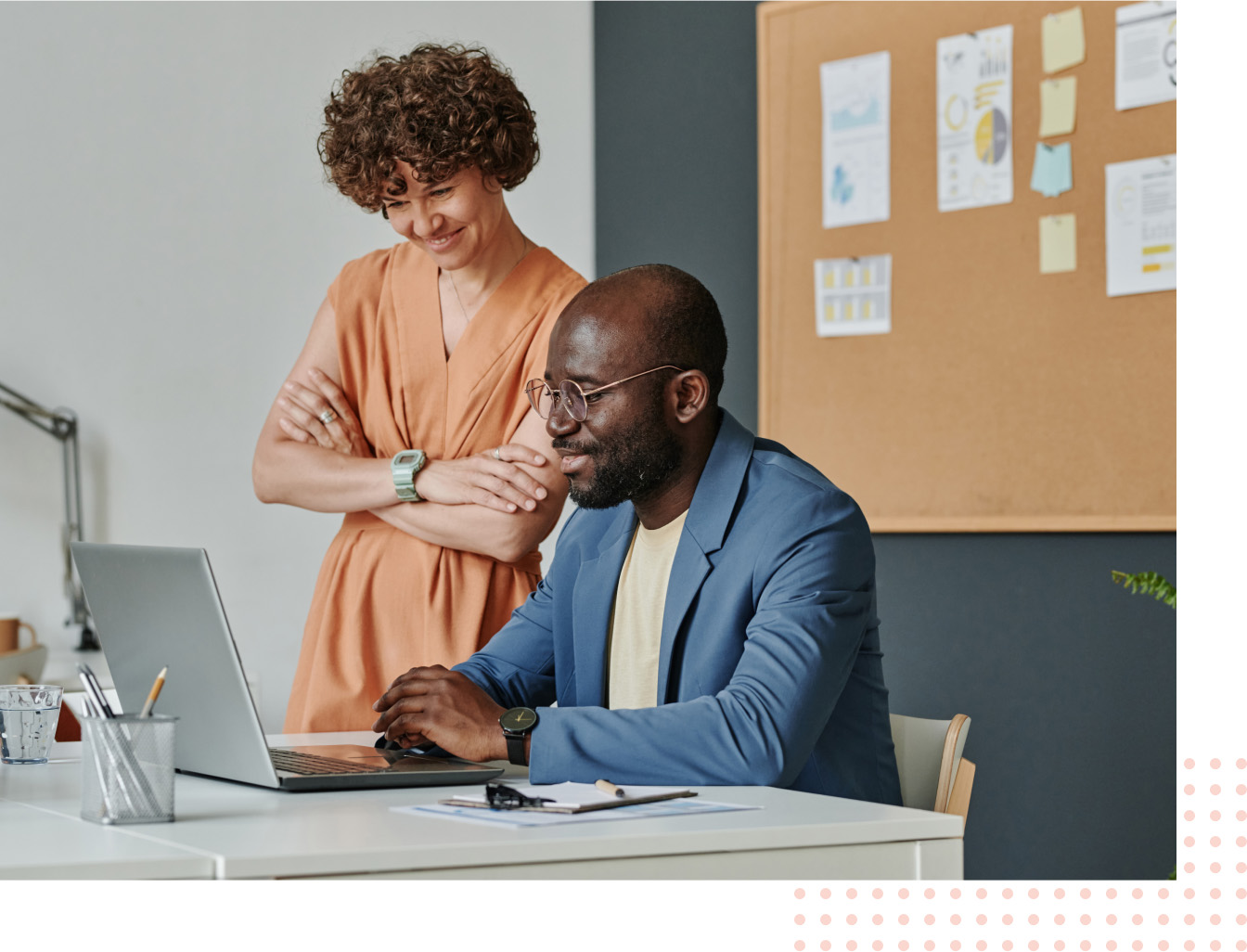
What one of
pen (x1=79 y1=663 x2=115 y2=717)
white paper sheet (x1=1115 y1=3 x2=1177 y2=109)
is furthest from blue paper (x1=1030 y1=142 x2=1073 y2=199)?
pen (x1=79 y1=663 x2=115 y2=717)

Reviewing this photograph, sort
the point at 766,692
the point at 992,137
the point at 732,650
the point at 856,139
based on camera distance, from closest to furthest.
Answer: the point at 766,692
the point at 732,650
the point at 992,137
the point at 856,139

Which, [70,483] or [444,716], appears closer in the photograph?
[444,716]

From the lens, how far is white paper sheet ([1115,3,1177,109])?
2.82 m

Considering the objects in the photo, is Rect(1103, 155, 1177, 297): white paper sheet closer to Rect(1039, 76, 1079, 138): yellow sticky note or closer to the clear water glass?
Rect(1039, 76, 1079, 138): yellow sticky note

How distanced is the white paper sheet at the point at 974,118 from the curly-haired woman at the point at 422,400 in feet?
4.11

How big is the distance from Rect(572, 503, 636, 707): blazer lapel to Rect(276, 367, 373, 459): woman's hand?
0.65 metres

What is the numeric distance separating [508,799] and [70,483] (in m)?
2.75

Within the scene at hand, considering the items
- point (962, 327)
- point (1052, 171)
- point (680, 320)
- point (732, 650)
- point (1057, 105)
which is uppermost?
point (1057, 105)

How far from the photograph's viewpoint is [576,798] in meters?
1.13

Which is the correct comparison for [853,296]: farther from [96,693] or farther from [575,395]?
[96,693]

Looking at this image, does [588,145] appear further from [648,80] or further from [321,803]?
[321,803]

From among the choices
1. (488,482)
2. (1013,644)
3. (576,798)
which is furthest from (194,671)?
(1013,644)
